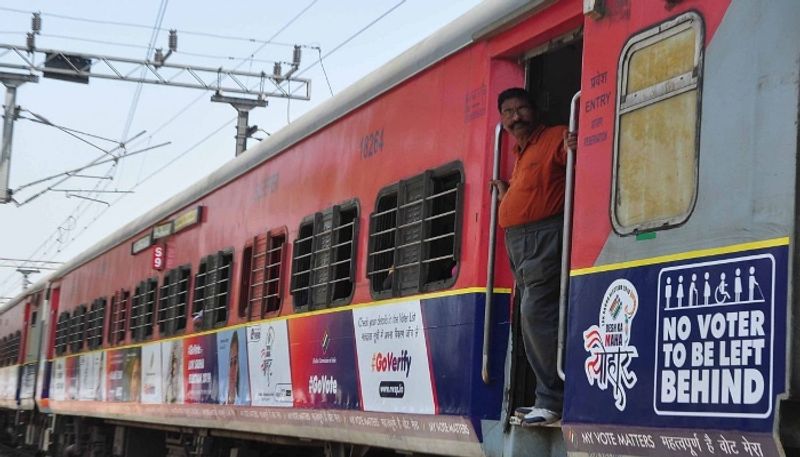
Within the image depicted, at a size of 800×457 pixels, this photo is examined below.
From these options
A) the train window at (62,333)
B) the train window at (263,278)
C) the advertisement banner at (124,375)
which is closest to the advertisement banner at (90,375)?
the advertisement banner at (124,375)

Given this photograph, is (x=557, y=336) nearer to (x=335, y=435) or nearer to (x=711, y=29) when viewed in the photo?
(x=711, y=29)

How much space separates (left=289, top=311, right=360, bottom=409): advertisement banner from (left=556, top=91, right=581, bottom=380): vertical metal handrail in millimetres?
2634

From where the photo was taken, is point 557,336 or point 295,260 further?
point 295,260

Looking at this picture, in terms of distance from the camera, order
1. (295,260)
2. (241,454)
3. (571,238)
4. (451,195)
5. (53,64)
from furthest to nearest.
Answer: (53,64) < (241,454) < (295,260) < (451,195) < (571,238)

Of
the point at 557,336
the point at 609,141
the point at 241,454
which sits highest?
the point at 609,141

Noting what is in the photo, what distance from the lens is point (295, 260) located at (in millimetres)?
9617

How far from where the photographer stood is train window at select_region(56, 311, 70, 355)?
21541 millimetres

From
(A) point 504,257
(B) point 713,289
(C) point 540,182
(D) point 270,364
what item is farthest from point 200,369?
(B) point 713,289

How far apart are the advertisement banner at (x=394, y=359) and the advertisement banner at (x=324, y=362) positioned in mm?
202

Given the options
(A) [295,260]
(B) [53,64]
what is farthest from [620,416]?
(B) [53,64]

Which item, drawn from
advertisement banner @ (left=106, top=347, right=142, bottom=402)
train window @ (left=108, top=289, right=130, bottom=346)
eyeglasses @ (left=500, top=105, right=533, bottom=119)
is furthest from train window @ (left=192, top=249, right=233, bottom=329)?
eyeglasses @ (left=500, top=105, right=533, bottom=119)

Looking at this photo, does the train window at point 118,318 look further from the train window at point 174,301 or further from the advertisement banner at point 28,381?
the advertisement banner at point 28,381

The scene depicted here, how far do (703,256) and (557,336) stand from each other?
142cm

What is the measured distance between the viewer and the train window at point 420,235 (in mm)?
7008
